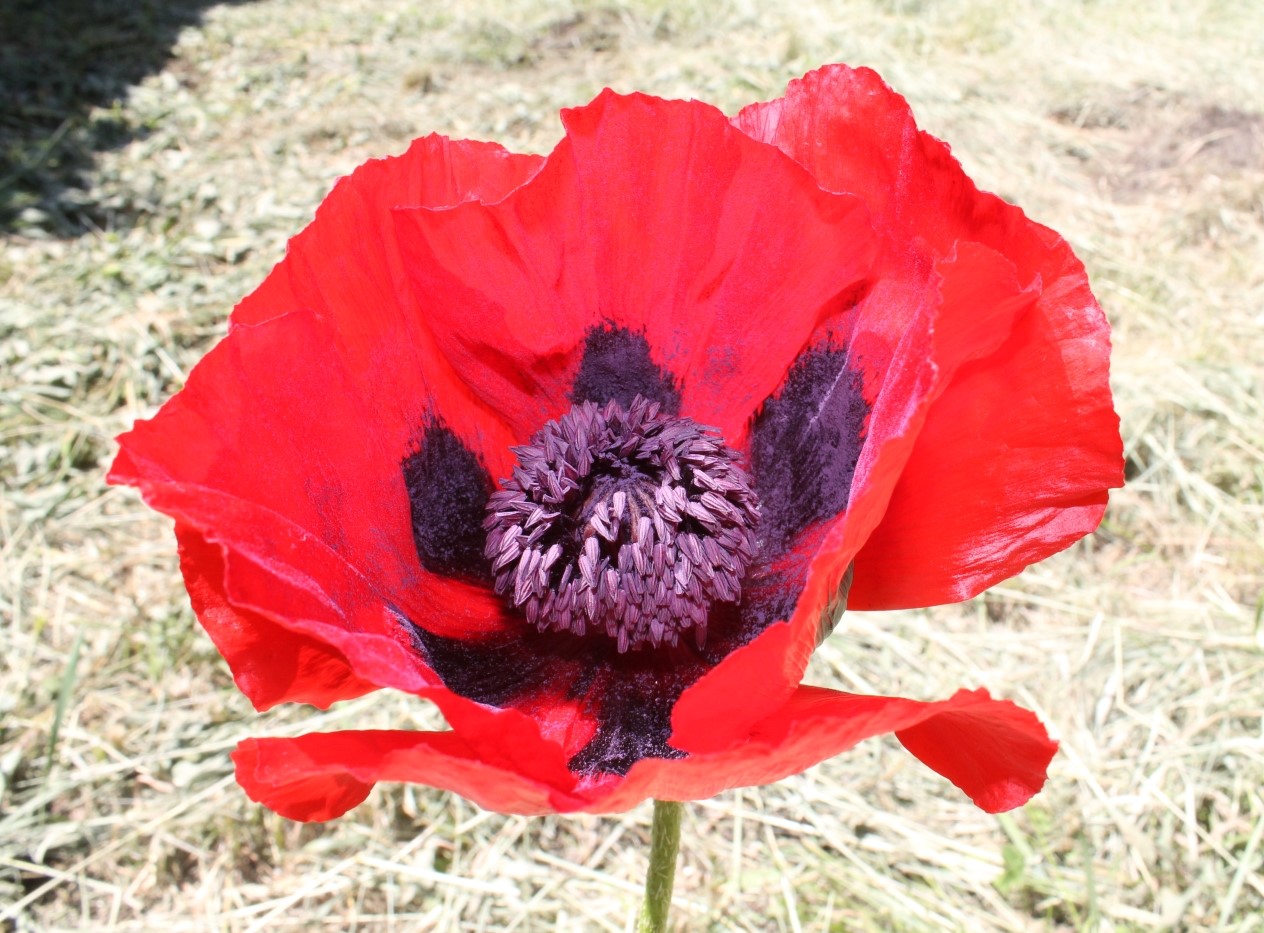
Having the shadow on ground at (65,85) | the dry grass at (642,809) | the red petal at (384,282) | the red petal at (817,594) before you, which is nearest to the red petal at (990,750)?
the red petal at (817,594)

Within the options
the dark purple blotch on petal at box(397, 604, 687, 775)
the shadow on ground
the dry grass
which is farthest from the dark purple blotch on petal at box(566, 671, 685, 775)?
the shadow on ground

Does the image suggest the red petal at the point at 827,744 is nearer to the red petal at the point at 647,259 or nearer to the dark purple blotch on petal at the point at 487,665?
the dark purple blotch on petal at the point at 487,665

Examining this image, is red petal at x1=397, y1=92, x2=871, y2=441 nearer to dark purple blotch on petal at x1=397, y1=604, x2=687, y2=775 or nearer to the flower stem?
dark purple blotch on petal at x1=397, y1=604, x2=687, y2=775

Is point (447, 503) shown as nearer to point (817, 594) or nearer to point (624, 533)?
point (624, 533)

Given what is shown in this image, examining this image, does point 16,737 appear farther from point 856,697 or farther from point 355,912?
point 856,697

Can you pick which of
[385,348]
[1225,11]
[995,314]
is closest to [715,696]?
[995,314]
